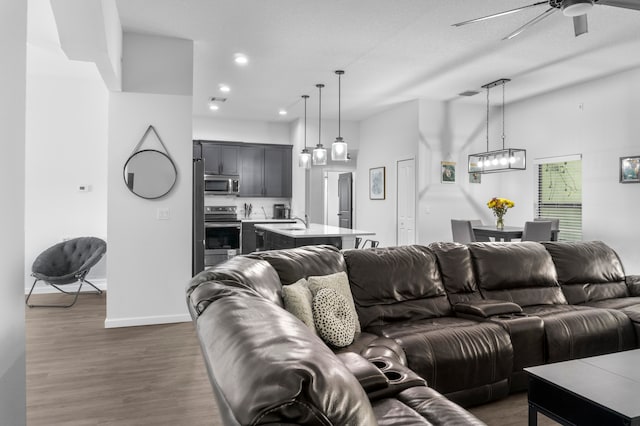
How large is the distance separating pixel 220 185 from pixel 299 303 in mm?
6374

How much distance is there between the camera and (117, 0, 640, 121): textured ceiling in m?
4.02

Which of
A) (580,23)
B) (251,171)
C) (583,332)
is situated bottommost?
(583,332)

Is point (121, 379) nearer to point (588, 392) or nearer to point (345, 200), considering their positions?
point (588, 392)

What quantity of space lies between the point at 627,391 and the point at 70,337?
13.8ft

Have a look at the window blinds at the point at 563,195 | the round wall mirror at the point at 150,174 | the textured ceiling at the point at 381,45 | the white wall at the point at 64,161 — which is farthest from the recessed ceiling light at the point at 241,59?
the window blinds at the point at 563,195

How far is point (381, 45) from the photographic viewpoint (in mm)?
4945

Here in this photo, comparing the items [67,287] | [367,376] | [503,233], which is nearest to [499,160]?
[503,233]

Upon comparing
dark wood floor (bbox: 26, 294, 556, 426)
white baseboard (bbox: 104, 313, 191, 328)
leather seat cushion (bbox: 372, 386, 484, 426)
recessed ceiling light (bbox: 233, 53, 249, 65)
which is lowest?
dark wood floor (bbox: 26, 294, 556, 426)

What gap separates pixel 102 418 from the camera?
8.23 ft

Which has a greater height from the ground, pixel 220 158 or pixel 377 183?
pixel 220 158

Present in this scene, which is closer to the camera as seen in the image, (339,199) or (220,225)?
(220,225)

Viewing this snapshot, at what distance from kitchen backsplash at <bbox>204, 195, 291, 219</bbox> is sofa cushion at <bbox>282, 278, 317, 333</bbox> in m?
6.55

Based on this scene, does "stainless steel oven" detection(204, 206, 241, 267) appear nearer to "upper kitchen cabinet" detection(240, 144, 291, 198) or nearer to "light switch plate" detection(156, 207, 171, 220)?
"upper kitchen cabinet" detection(240, 144, 291, 198)

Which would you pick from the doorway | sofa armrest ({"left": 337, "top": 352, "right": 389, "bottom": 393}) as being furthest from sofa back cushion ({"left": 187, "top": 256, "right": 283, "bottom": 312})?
the doorway
